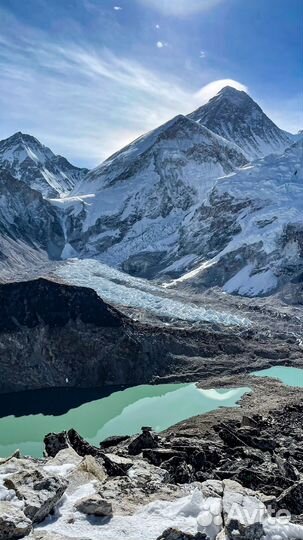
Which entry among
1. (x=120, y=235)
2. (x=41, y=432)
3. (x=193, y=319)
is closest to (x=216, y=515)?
(x=41, y=432)

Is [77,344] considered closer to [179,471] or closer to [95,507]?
[179,471]

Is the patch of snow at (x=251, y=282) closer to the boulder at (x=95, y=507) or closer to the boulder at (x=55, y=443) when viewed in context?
the boulder at (x=55, y=443)

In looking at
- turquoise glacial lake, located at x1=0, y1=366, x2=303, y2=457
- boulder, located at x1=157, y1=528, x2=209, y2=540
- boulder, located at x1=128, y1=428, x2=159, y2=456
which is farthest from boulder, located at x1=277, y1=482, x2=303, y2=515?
turquoise glacial lake, located at x1=0, y1=366, x2=303, y2=457

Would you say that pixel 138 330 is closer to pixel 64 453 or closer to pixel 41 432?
pixel 41 432

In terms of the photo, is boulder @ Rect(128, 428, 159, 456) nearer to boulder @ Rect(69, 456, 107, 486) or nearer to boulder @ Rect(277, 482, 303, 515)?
boulder @ Rect(69, 456, 107, 486)

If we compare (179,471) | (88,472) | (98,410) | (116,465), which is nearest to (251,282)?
(98,410)
